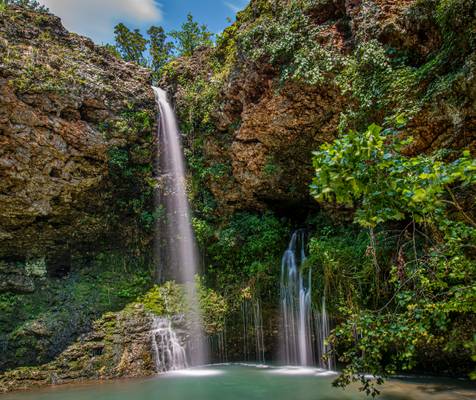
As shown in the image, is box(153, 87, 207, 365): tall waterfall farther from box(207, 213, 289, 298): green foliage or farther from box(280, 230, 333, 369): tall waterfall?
box(280, 230, 333, 369): tall waterfall

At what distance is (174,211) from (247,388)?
624 cm

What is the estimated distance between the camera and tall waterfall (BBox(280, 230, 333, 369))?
24.8 ft

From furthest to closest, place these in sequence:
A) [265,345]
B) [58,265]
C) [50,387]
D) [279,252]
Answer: [58,265] < [279,252] < [265,345] < [50,387]

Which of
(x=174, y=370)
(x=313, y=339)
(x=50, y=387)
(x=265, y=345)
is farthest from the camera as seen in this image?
(x=265, y=345)

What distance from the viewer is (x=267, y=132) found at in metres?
9.08

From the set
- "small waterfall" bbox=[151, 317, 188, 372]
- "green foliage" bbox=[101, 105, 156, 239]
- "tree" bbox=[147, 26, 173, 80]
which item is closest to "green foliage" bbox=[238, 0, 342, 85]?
"green foliage" bbox=[101, 105, 156, 239]

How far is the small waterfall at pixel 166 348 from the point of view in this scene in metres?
8.23

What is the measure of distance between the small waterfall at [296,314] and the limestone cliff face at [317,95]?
2.31 meters

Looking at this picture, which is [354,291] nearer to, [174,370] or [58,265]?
[174,370]

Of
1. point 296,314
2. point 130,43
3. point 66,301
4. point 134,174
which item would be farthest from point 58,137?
point 130,43

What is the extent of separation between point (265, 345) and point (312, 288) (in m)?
2.16

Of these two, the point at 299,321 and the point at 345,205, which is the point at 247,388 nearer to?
the point at 299,321

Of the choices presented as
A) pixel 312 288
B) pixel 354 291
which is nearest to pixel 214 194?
pixel 312 288

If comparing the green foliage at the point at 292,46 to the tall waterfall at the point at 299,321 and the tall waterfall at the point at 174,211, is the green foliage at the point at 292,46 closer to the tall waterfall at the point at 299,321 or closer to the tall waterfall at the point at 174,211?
the tall waterfall at the point at 174,211
